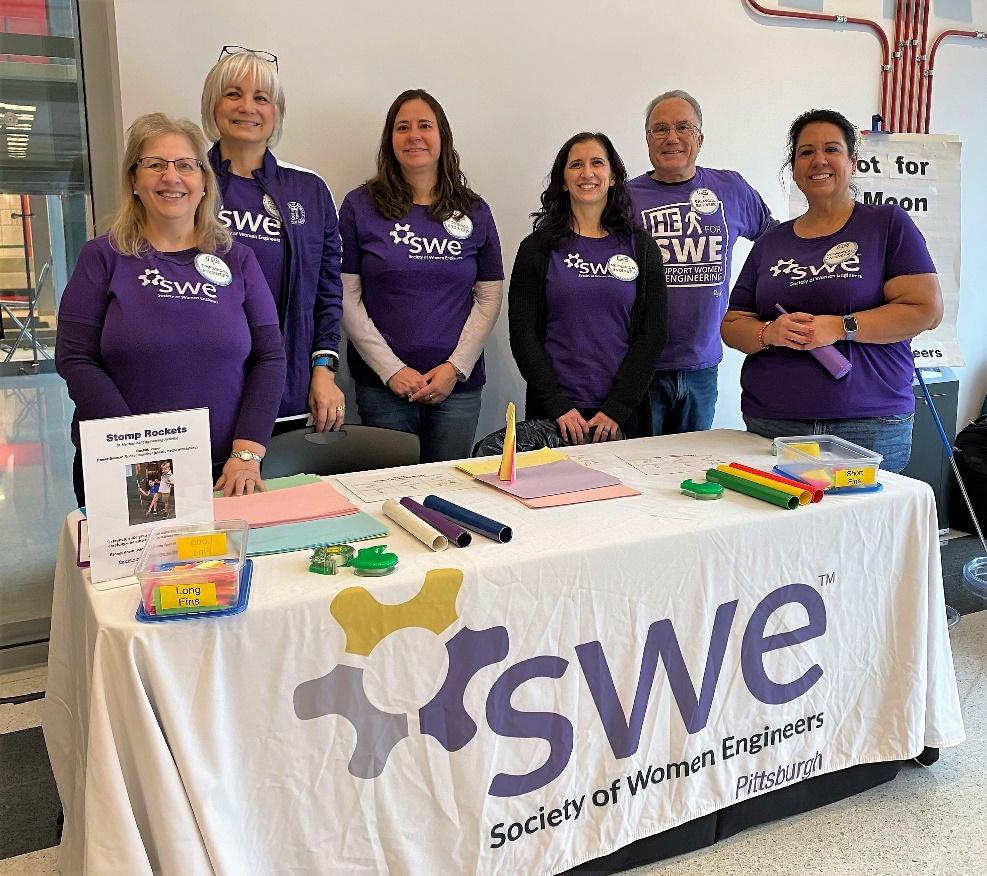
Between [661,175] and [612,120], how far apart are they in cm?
58

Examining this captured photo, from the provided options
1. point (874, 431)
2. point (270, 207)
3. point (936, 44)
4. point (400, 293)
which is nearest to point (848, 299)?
point (874, 431)

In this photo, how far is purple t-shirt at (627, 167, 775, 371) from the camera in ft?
9.73

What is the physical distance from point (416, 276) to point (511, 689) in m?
1.50

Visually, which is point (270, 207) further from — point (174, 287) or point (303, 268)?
point (174, 287)

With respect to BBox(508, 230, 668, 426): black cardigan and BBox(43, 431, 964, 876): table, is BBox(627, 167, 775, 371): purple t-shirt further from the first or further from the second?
BBox(43, 431, 964, 876): table

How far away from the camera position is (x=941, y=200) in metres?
3.62

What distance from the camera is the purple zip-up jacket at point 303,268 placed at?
8.11ft

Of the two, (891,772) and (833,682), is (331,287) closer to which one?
(833,682)

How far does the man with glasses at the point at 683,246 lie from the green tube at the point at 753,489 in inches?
40.5

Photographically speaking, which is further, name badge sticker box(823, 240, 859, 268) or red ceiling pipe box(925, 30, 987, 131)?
red ceiling pipe box(925, 30, 987, 131)

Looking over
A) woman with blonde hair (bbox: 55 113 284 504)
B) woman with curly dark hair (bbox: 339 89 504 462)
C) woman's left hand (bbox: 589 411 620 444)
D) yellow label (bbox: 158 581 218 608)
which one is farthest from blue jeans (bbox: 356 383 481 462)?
yellow label (bbox: 158 581 218 608)

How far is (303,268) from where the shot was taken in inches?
98.8

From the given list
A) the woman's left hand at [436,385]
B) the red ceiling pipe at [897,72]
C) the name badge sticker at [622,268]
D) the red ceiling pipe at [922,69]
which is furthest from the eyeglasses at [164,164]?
the red ceiling pipe at [922,69]

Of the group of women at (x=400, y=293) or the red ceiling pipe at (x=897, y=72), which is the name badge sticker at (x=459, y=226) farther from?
the red ceiling pipe at (x=897, y=72)
